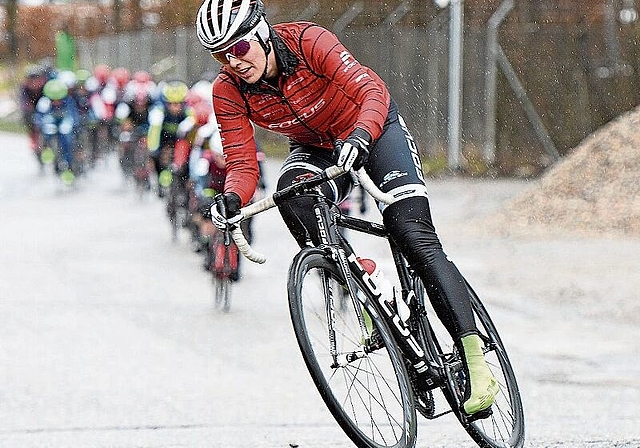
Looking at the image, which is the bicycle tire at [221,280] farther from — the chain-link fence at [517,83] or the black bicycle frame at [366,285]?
the chain-link fence at [517,83]

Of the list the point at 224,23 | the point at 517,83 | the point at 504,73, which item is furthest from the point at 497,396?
the point at 504,73

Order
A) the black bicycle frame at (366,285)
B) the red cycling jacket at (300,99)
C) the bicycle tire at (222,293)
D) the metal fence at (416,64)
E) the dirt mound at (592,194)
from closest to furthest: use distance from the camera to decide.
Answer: the black bicycle frame at (366,285)
the red cycling jacket at (300,99)
the bicycle tire at (222,293)
the dirt mound at (592,194)
the metal fence at (416,64)

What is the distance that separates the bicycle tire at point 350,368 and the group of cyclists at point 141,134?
54 centimetres

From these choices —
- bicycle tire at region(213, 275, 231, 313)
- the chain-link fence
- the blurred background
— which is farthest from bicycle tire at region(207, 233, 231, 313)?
the chain-link fence

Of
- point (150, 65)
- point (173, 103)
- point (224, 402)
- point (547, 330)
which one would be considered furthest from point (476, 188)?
point (150, 65)

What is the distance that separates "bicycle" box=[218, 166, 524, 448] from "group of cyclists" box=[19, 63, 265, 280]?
1.66 ft

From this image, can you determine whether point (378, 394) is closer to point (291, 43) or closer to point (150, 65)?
point (291, 43)

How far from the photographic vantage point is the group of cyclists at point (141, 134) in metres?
13.2

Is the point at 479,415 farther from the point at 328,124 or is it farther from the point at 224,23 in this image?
the point at 224,23

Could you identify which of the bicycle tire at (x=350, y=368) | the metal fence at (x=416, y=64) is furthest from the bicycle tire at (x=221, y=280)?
the metal fence at (x=416, y=64)

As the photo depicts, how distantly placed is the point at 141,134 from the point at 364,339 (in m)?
17.1

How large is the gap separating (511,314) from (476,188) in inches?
424

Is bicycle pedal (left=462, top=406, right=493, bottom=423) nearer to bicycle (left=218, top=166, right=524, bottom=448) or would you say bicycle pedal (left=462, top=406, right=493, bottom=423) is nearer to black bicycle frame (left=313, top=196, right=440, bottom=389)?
bicycle (left=218, top=166, right=524, bottom=448)

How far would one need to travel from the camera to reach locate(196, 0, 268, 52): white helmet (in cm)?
486
